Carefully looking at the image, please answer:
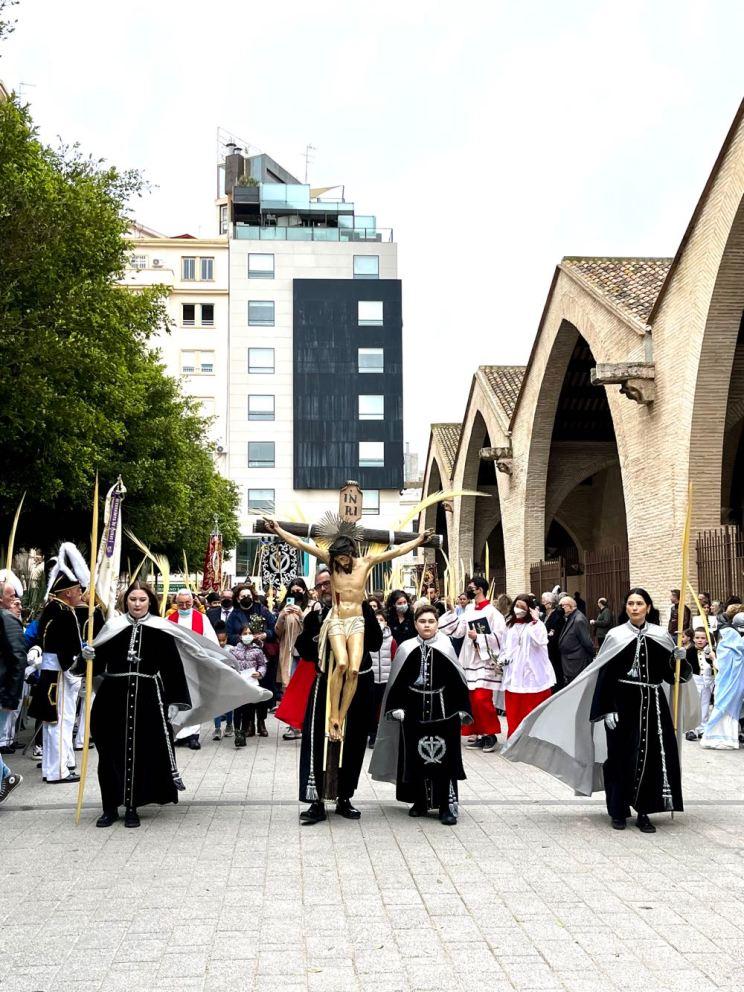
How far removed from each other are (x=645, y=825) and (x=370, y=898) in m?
2.69

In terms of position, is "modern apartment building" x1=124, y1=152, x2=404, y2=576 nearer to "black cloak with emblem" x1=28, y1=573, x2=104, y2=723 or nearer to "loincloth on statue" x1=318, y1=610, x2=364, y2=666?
"black cloak with emblem" x1=28, y1=573, x2=104, y2=723

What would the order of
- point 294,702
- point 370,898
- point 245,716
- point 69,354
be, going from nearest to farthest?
1. point 370,898
2. point 294,702
3. point 245,716
4. point 69,354

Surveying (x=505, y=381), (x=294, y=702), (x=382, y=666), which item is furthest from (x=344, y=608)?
(x=505, y=381)

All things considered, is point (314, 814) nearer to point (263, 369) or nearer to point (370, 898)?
point (370, 898)

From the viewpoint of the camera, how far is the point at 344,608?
8812 millimetres

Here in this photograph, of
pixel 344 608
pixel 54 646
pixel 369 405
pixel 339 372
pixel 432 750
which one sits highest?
pixel 339 372

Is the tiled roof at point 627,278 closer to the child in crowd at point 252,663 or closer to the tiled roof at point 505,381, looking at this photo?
the tiled roof at point 505,381

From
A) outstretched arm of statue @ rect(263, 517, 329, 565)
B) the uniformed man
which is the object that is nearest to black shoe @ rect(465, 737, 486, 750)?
the uniformed man

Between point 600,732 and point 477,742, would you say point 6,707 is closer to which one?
point 600,732

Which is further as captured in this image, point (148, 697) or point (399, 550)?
point (399, 550)

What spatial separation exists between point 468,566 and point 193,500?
1075 cm

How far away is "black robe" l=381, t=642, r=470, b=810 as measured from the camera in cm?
841

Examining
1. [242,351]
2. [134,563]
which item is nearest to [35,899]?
[134,563]

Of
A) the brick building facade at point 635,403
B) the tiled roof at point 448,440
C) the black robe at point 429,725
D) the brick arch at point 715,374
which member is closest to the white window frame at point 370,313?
the tiled roof at point 448,440
